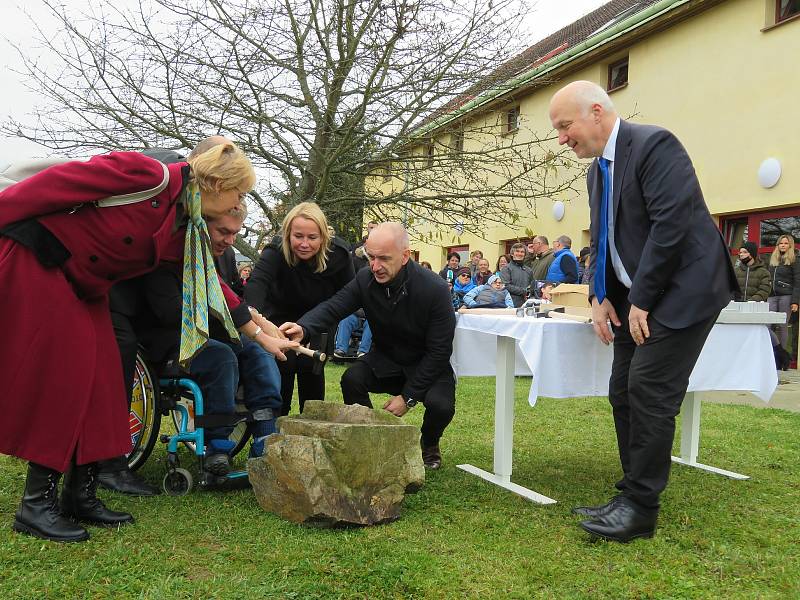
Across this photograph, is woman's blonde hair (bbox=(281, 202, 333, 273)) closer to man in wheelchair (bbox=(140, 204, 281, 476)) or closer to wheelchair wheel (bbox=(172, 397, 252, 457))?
man in wheelchair (bbox=(140, 204, 281, 476))

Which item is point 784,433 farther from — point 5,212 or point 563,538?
point 5,212

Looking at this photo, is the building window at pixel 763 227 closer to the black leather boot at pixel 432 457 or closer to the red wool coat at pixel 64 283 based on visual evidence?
the black leather boot at pixel 432 457

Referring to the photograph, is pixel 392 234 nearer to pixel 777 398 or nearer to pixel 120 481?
pixel 120 481

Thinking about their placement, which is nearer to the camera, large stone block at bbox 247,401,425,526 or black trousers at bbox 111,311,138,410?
large stone block at bbox 247,401,425,526

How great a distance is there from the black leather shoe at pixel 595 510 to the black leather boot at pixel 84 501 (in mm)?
2127

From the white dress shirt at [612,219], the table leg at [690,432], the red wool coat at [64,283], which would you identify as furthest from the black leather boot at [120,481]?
the table leg at [690,432]

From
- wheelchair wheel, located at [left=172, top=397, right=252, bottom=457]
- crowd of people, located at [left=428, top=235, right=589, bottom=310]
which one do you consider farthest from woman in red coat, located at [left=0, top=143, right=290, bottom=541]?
crowd of people, located at [left=428, top=235, right=589, bottom=310]

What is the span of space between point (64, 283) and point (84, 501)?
1.00 m

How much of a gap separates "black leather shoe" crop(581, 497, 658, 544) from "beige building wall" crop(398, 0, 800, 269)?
7099 mm

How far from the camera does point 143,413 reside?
397 cm

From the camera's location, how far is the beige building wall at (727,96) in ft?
36.2

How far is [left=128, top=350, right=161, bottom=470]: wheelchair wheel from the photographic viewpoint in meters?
3.91

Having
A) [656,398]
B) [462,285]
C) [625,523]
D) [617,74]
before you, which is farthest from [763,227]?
[625,523]

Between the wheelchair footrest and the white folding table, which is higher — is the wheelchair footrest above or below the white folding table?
below
